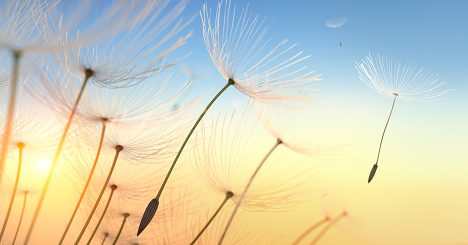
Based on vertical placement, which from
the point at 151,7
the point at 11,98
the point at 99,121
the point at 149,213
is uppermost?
the point at 151,7

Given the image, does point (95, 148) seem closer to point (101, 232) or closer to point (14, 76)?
point (101, 232)

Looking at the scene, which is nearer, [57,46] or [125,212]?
[57,46]

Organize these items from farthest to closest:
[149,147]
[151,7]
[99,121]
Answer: [149,147]
[99,121]
[151,7]

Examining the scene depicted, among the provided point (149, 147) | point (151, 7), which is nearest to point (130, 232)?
point (149, 147)

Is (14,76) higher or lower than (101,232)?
higher

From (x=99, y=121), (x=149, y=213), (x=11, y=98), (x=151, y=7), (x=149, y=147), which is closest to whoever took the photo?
(x=11, y=98)

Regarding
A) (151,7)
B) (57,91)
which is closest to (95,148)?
(57,91)

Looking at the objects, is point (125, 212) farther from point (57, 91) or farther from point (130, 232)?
point (57, 91)

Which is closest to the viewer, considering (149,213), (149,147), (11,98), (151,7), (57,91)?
(11,98)

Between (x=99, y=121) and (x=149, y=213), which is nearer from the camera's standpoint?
(x=149, y=213)
